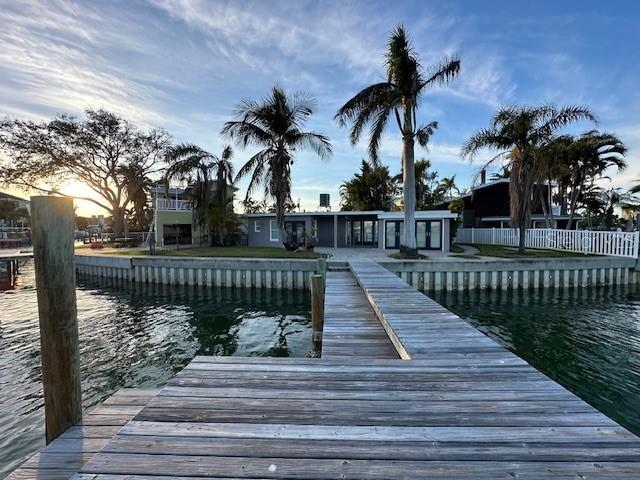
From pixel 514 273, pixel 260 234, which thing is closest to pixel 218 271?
pixel 260 234

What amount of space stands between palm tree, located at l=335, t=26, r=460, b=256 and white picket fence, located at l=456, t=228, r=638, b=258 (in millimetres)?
9480

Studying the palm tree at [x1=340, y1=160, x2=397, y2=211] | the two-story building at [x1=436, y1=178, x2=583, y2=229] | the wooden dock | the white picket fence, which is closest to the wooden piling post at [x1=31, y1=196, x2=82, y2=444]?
the wooden dock

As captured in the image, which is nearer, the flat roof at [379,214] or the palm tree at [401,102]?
the palm tree at [401,102]

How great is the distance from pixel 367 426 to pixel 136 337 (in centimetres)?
816

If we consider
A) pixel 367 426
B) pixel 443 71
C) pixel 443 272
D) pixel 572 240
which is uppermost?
pixel 443 71

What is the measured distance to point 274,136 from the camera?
18.0 metres

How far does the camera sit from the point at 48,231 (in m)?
2.80

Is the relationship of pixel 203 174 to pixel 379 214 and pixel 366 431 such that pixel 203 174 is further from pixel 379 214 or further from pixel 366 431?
pixel 366 431

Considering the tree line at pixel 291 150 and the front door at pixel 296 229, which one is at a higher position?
the tree line at pixel 291 150

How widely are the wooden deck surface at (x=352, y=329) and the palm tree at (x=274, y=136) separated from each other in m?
11.2

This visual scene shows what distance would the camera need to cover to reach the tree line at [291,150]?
14.7 metres

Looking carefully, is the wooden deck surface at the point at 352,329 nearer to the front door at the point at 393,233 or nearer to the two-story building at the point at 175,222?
the front door at the point at 393,233

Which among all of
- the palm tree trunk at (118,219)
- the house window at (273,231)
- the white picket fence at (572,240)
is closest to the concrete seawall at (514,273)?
the white picket fence at (572,240)

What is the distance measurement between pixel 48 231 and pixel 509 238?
25.4 m
